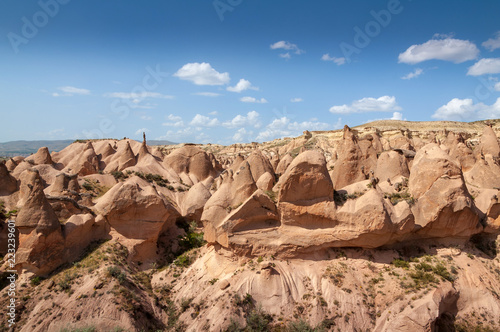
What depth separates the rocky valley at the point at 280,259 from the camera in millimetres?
14203

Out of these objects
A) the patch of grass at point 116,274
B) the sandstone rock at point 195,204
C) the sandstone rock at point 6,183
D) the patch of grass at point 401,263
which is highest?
the sandstone rock at point 6,183

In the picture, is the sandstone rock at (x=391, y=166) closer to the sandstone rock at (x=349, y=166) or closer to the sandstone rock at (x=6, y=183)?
the sandstone rock at (x=349, y=166)

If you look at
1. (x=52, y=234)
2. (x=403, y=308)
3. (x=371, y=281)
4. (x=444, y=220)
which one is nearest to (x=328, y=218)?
(x=371, y=281)

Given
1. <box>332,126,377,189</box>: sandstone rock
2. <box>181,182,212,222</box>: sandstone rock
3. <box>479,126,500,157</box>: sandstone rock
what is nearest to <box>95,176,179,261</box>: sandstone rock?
<box>181,182,212,222</box>: sandstone rock

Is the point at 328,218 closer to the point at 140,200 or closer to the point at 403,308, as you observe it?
the point at 403,308

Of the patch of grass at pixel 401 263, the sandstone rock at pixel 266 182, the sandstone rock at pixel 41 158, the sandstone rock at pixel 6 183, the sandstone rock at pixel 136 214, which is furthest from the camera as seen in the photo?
the sandstone rock at pixel 41 158

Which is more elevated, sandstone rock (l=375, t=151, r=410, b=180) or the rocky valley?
sandstone rock (l=375, t=151, r=410, b=180)

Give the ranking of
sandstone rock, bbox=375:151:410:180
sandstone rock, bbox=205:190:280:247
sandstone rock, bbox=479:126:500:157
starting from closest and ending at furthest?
sandstone rock, bbox=205:190:280:247 → sandstone rock, bbox=375:151:410:180 → sandstone rock, bbox=479:126:500:157

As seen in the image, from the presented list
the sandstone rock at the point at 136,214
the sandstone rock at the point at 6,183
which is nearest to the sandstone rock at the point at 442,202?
the sandstone rock at the point at 136,214

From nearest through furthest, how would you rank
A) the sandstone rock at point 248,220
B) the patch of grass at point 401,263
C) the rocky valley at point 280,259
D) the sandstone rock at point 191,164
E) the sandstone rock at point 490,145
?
the rocky valley at point 280,259 < the patch of grass at point 401,263 < the sandstone rock at point 248,220 < the sandstone rock at point 490,145 < the sandstone rock at point 191,164

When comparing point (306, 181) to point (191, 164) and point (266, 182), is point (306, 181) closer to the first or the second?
point (266, 182)

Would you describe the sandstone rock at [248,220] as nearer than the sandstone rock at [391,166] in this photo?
Yes

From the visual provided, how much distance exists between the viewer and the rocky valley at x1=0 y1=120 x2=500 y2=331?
14.2 m

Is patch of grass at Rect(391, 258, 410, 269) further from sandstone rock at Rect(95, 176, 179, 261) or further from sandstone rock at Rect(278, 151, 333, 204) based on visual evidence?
sandstone rock at Rect(95, 176, 179, 261)
